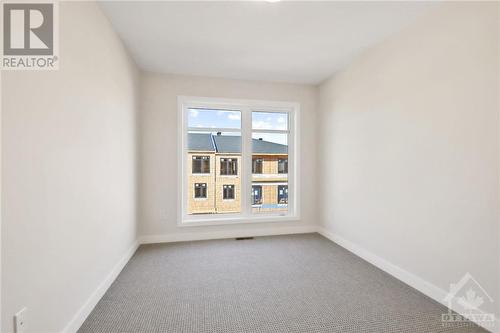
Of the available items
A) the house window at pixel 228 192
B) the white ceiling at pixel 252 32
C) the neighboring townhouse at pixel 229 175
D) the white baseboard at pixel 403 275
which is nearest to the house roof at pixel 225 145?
the neighboring townhouse at pixel 229 175

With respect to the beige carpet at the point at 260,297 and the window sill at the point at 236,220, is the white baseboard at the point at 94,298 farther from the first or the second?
the window sill at the point at 236,220

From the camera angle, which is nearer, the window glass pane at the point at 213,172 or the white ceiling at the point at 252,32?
the white ceiling at the point at 252,32

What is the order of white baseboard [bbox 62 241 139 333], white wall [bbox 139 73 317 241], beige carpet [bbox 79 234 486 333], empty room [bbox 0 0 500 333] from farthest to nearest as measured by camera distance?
white wall [bbox 139 73 317 241] < beige carpet [bbox 79 234 486 333] < white baseboard [bbox 62 241 139 333] < empty room [bbox 0 0 500 333]

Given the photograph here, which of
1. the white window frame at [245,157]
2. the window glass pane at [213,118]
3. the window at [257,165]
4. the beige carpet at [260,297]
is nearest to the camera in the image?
the beige carpet at [260,297]

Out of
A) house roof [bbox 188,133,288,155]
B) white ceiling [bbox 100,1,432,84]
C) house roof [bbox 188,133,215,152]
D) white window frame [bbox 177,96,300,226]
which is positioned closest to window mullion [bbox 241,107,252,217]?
white window frame [bbox 177,96,300,226]

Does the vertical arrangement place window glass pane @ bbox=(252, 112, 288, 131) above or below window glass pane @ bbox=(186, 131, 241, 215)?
above

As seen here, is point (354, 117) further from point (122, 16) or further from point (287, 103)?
point (122, 16)

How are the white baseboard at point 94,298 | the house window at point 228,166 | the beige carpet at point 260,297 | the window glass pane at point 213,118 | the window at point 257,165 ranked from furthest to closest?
the window at point 257,165, the house window at point 228,166, the window glass pane at point 213,118, the beige carpet at point 260,297, the white baseboard at point 94,298

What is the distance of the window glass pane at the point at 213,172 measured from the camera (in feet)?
12.6

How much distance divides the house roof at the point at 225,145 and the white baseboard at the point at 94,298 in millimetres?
1881

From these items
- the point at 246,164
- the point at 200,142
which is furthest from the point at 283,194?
the point at 200,142

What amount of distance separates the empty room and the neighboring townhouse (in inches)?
1.5

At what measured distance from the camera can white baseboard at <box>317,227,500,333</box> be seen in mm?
2008

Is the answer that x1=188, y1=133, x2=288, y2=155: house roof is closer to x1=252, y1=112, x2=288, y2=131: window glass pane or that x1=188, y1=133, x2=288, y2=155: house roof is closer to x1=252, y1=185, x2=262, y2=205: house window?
x1=252, y1=112, x2=288, y2=131: window glass pane
